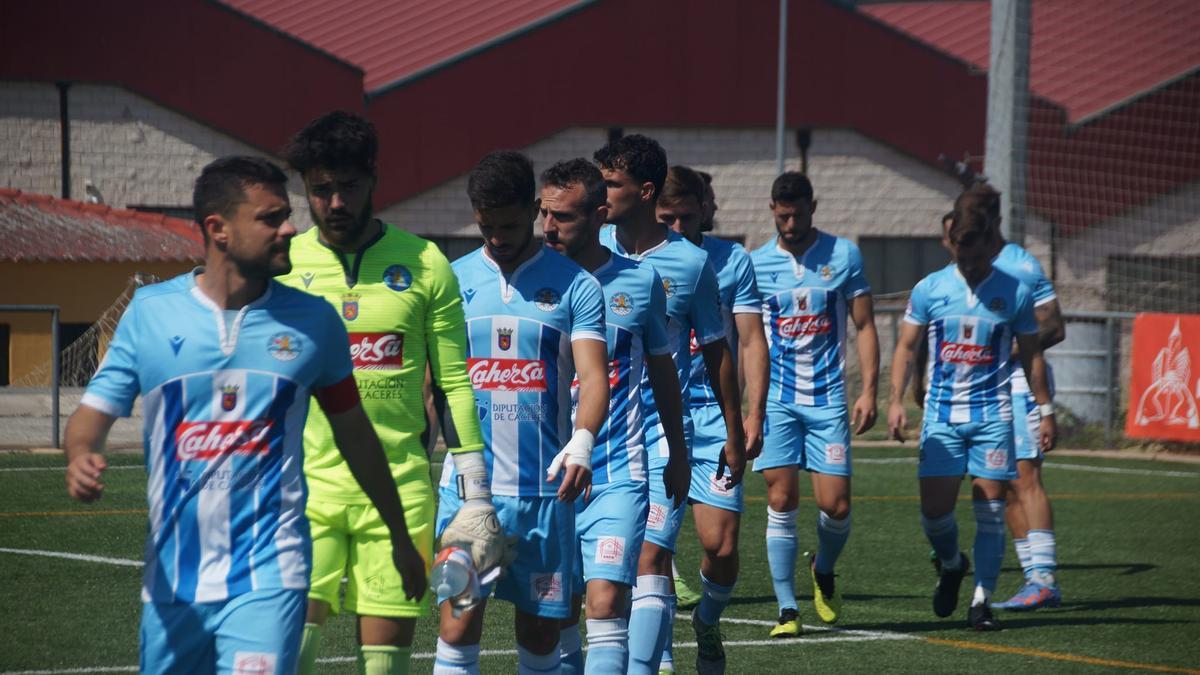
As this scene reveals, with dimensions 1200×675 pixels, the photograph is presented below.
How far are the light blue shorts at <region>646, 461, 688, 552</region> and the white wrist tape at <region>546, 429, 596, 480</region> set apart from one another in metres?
1.37

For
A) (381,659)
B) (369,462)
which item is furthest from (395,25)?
(369,462)

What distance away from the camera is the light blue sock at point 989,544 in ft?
31.5

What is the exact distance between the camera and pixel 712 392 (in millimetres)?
7883

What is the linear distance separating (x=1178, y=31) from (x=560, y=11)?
11.6 m

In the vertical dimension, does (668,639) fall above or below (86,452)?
below

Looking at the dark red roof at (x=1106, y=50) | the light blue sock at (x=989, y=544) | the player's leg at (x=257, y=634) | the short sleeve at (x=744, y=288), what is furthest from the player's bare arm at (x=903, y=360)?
the dark red roof at (x=1106, y=50)

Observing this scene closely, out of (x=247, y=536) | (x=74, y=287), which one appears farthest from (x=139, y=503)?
(x=74, y=287)

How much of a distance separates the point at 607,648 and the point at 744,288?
101 inches

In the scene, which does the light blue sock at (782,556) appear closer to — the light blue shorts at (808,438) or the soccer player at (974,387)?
the light blue shorts at (808,438)

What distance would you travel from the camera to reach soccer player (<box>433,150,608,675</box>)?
230 inches

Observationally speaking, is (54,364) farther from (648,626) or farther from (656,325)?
(656,325)

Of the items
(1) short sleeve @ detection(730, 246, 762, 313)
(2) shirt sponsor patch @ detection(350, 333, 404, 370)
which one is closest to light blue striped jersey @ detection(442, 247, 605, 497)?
Result: (2) shirt sponsor patch @ detection(350, 333, 404, 370)

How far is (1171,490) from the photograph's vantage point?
1656 centimetres

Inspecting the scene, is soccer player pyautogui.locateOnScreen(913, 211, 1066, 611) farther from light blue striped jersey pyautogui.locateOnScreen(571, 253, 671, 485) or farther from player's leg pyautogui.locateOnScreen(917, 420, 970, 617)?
light blue striped jersey pyautogui.locateOnScreen(571, 253, 671, 485)
